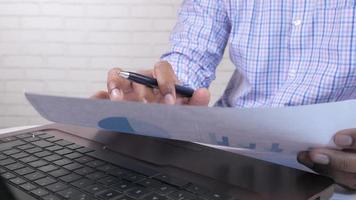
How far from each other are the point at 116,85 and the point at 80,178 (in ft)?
0.78

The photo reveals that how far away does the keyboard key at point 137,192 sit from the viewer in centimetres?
37

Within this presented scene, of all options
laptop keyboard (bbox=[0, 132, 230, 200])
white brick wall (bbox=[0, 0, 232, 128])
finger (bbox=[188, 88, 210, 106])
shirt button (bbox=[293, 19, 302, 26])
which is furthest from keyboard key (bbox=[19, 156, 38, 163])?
white brick wall (bbox=[0, 0, 232, 128])

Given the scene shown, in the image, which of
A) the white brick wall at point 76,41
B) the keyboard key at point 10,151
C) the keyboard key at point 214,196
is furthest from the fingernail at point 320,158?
the white brick wall at point 76,41

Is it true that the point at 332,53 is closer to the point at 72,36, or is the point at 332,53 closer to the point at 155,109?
the point at 155,109

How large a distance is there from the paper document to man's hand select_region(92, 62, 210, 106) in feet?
0.42

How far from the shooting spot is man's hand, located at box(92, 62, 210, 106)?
23.1 inches

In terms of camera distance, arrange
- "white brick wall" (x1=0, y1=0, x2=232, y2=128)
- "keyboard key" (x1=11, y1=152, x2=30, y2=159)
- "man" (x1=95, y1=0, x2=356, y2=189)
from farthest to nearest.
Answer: "white brick wall" (x1=0, y1=0, x2=232, y2=128), "man" (x1=95, y1=0, x2=356, y2=189), "keyboard key" (x1=11, y1=152, x2=30, y2=159)

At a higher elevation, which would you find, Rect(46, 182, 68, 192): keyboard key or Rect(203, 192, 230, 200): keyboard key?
Rect(46, 182, 68, 192): keyboard key

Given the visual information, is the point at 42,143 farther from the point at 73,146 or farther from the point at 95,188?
the point at 95,188

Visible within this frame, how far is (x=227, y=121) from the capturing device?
0.38 meters

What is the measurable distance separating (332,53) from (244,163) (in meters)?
0.37

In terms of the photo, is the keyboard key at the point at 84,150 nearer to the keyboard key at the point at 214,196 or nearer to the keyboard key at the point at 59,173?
the keyboard key at the point at 59,173

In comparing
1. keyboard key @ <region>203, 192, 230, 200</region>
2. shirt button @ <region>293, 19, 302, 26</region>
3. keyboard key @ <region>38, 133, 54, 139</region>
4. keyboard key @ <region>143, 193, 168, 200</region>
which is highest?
shirt button @ <region>293, 19, 302, 26</region>

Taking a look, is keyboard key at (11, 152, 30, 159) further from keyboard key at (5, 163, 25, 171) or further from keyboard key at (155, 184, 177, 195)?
keyboard key at (155, 184, 177, 195)
